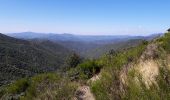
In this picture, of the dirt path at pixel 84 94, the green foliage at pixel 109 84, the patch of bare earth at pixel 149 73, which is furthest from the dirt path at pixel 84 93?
the green foliage at pixel 109 84

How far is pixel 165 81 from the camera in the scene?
3.73m

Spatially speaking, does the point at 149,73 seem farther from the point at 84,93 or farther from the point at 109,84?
the point at 84,93

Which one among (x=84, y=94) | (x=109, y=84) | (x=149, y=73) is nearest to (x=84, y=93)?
(x=84, y=94)

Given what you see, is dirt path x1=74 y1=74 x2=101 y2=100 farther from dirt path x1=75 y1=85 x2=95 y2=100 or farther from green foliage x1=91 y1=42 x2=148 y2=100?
green foliage x1=91 y1=42 x2=148 y2=100

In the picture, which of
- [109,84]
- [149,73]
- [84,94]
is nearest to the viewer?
[109,84]

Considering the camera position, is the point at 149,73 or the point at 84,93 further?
the point at 84,93

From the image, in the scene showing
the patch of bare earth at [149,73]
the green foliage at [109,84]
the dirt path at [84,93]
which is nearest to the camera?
the patch of bare earth at [149,73]

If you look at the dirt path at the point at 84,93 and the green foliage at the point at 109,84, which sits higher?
the green foliage at the point at 109,84

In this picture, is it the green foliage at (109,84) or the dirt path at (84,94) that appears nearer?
the green foliage at (109,84)

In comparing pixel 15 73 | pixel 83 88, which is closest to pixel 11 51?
pixel 15 73

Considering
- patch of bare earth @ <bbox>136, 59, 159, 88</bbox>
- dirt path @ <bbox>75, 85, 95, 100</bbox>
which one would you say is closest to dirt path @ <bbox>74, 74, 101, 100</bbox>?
dirt path @ <bbox>75, 85, 95, 100</bbox>

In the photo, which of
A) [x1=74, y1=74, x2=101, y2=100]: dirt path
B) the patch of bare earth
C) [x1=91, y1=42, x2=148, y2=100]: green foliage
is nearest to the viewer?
the patch of bare earth

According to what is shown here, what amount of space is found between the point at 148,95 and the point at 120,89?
4.54 ft

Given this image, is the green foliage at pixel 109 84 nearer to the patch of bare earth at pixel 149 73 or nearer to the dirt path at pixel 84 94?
the patch of bare earth at pixel 149 73
